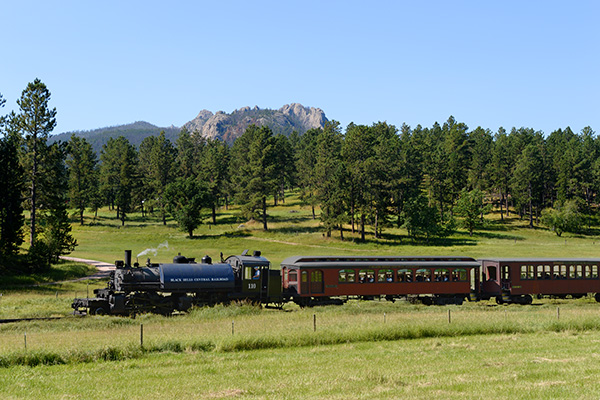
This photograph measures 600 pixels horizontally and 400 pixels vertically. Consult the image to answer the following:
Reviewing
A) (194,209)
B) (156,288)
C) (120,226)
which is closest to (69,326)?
(156,288)

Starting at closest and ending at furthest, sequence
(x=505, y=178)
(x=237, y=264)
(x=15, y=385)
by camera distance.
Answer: (x=15, y=385) < (x=237, y=264) < (x=505, y=178)

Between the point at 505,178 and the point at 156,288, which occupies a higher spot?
the point at 505,178

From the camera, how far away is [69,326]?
2667 centimetres

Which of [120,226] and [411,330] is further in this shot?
→ [120,226]

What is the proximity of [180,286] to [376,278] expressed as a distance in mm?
13059

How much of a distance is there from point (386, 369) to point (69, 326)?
16257 mm

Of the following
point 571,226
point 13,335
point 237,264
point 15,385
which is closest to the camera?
point 15,385

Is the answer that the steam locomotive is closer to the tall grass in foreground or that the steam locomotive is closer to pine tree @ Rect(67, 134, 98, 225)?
the tall grass in foreground

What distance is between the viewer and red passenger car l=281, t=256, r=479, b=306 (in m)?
35.9

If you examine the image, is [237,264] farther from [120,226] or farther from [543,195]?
[543,195]

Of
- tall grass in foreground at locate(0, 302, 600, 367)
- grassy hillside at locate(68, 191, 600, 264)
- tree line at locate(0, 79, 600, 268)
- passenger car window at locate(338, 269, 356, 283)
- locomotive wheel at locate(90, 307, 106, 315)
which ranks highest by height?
tree line at locate(0, 79, 600, 268)

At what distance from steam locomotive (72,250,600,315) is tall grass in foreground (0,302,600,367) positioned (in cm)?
199

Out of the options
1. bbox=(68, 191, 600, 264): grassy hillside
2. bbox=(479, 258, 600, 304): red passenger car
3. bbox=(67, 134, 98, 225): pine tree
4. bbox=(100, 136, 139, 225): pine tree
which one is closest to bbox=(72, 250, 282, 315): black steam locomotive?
bbox=(479, 258, 600, 304): red passenger car

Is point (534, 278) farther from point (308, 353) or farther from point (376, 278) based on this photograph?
point (308, 353)
